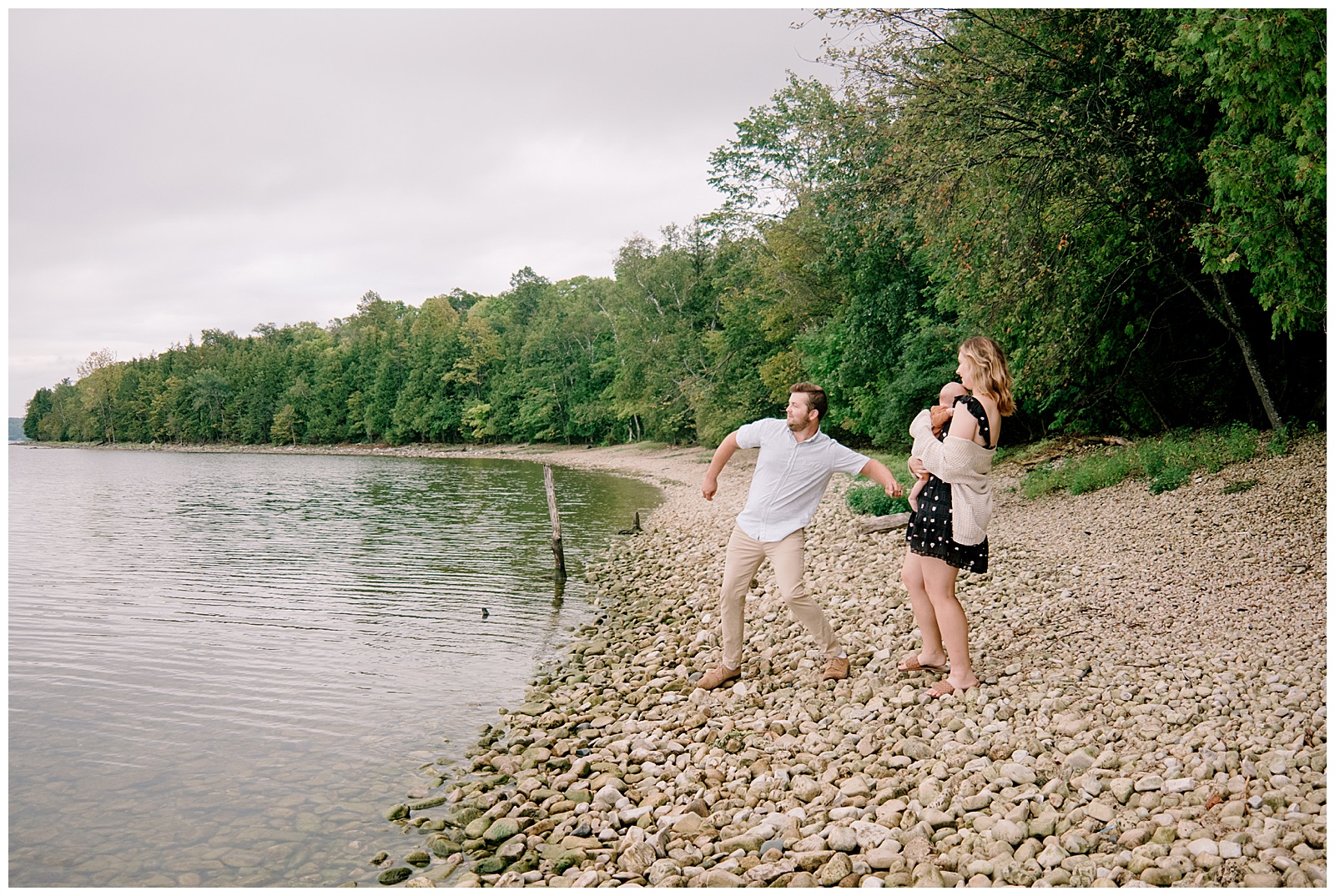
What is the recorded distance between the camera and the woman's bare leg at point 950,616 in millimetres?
5289

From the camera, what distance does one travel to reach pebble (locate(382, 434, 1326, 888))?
3707mm

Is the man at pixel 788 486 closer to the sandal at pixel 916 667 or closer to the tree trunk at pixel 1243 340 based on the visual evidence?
the sandal at pixel 916 667

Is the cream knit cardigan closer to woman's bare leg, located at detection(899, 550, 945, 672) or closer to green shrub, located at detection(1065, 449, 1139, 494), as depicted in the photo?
woman's bare leg, located at detection(899, 550, 945, 672)

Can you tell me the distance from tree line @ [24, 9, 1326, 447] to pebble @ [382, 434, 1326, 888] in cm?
352

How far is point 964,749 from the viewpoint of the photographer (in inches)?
186

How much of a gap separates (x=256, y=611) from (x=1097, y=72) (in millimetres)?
13815

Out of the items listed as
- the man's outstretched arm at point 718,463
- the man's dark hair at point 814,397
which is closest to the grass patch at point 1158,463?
the man's dark hair at point 814,397

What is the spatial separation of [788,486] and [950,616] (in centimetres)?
131

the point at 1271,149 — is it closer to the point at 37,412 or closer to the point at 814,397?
the point at 814,397

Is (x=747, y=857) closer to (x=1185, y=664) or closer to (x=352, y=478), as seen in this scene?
(x=1185, y=664)

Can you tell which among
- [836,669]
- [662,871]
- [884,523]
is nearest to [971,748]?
[836,669]

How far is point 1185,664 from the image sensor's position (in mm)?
5445

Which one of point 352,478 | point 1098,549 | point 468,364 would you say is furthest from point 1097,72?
point 468,364

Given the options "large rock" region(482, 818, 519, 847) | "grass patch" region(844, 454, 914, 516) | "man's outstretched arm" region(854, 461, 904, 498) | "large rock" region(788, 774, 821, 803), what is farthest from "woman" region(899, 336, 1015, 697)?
"grass patch" region(844, 454, 914, 516)
